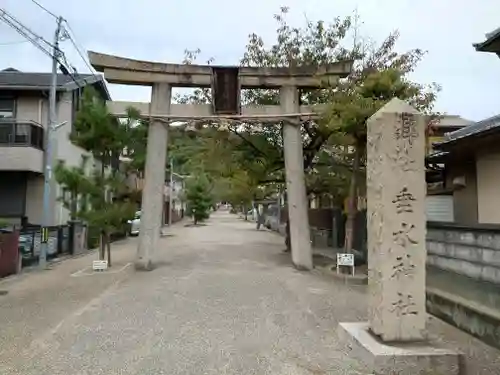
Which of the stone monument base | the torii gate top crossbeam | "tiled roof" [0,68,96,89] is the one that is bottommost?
the stone monument base

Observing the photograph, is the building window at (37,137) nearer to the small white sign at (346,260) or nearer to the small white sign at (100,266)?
the small white sign at (100,266)

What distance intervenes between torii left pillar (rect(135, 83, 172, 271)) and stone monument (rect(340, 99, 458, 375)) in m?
9.56

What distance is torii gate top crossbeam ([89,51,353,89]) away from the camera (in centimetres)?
1494

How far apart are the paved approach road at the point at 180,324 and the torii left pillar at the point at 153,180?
0.99 meters

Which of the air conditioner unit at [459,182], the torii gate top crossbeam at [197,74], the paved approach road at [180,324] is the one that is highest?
the torii gate top crossbeam at [197,74]

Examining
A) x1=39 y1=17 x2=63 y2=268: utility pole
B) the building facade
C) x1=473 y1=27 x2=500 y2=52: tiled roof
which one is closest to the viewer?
x1=473 y1=27 x2=500 y2=52: tiled roof

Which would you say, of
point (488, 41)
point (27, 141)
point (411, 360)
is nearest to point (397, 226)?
point (411, 360)

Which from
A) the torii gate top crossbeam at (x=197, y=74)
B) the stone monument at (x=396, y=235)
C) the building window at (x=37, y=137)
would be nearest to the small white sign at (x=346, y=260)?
the torii gate top crossbeam at (x=197, y=74)

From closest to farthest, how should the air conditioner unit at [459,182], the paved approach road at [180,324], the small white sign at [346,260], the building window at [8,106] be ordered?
A: the paved approach road at [180,324] → the air conditioner unit at [459,182] → the small white sign at [346,260] → the building window at [8,106]

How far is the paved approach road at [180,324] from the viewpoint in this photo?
19.4ft

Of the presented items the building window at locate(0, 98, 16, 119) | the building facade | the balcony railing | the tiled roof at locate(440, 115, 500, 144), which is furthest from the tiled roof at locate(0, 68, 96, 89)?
the tiled roof at locate(440, 115, 500, 144)

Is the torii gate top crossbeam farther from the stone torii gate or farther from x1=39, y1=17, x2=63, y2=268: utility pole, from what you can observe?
x1=39, y1=17, x2=63, y2=268: utility pole

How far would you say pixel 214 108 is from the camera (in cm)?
1534

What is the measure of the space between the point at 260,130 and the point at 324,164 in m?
2.74
